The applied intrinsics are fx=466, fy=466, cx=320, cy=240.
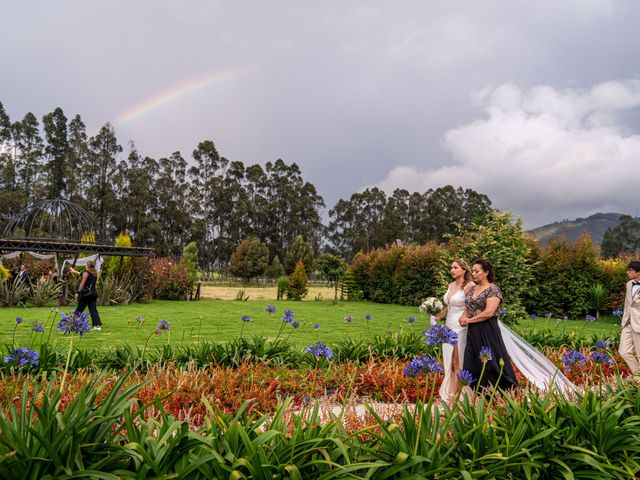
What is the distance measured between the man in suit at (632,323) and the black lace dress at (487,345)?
2754 millimetres

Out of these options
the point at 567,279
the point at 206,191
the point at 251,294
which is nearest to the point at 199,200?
the point at 206,191

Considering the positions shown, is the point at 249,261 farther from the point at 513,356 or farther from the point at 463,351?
the point at 463,351

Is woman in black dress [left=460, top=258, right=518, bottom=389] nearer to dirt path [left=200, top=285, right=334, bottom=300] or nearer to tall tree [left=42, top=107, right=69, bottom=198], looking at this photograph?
dirt path [left=200, top=285, right=334, bottom=300]

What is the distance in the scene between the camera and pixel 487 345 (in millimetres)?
4820

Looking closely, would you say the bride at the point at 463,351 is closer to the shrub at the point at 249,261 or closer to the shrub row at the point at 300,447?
the shrub row at the point at 300,447

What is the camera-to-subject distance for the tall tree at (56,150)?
53.8 meters

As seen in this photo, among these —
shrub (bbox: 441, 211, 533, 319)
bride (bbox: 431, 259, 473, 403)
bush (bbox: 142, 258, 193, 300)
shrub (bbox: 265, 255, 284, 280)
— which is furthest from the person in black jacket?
shrub (bbox: 265, 255, 284, 280)

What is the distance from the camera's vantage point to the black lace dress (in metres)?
4.79

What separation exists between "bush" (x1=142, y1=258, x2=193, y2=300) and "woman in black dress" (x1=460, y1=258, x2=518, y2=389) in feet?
Result: 59.1

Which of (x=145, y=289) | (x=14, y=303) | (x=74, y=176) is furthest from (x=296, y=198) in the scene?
(x=14, y=303)

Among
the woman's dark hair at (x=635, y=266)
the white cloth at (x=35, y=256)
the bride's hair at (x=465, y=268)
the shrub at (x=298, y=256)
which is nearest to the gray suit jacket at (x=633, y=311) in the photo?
the woman's dark hair at (x=635, y=266)

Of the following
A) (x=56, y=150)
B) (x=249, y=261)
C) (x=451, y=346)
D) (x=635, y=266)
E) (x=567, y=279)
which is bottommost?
(x=451, y=346)

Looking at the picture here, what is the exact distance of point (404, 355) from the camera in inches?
264

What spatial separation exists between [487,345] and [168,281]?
62.3 ft
